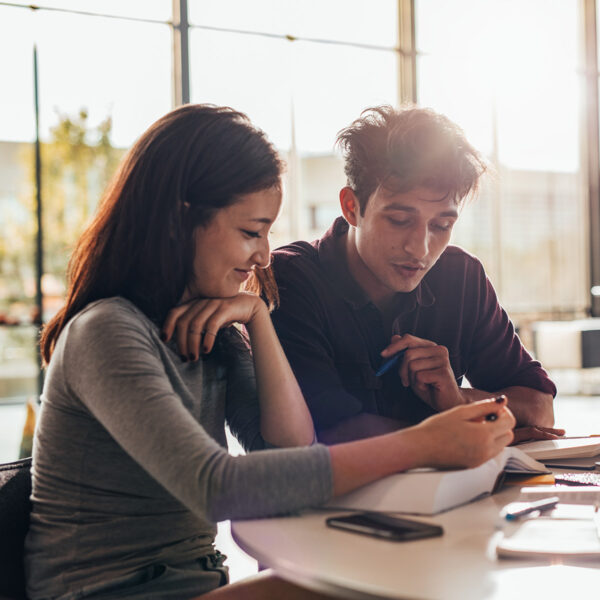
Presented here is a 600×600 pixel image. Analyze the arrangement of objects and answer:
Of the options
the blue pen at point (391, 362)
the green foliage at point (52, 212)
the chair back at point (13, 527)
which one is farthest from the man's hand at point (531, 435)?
the green foliage at point (52, 212)

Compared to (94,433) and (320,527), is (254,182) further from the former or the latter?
(320,527)

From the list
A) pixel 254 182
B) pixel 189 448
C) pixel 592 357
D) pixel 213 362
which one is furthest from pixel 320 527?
pixel 592 357

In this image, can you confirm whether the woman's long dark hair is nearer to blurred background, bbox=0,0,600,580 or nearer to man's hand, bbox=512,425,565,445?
man's hand, bbox=512,425,565,445

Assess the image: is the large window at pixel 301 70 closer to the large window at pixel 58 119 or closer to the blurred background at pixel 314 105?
the blurred background at pixel 314 105

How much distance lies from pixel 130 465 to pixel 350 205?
3.00 feet

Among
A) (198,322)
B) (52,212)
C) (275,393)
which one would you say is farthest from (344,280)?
(52,212)

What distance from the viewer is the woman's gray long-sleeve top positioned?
41.3 inches

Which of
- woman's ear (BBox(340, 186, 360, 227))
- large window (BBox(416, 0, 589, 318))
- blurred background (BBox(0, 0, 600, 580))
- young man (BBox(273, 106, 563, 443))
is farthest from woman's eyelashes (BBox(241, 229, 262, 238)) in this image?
large window (BBox(416, 0, 589, 318))

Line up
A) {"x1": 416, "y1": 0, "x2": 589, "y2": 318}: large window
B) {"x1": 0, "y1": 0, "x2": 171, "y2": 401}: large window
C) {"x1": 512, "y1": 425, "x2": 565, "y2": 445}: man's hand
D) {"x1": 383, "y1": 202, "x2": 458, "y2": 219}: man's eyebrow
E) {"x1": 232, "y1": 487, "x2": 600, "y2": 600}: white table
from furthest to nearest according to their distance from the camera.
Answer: {"x1": 416, "y1": 0, "x2": 589, "y2": 318}: large window → {"x1": 0, "y1": 0, "x2": 171, "y2": 401}: large window → {"x1": 383, "y1": 202, "x2": 458, "y2": 219}: man's eyebrow → {"x1": 512, "y1": 425, "x2": 565, "y2": 445}: man's hand → {"x1": 232, "y1": 487, "x2": 600, "y2": 600}: white table

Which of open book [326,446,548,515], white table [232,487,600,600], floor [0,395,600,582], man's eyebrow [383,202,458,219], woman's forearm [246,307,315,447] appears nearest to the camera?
white table [232,487,600,600]

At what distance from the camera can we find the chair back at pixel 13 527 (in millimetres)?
1216

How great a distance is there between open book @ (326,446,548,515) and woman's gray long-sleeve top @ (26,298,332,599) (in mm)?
65

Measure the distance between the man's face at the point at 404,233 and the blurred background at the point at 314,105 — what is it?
284 cm

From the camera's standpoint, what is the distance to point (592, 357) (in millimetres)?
7434
